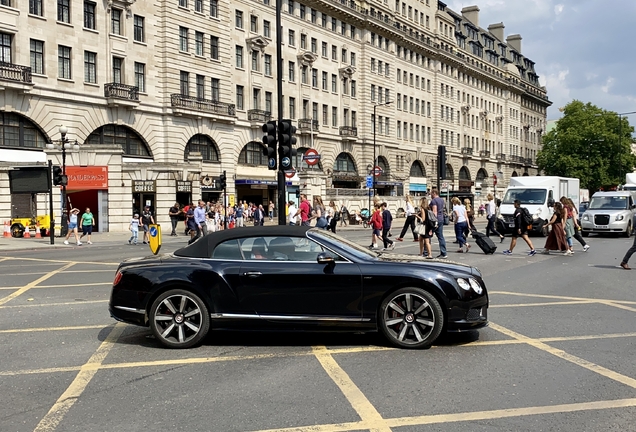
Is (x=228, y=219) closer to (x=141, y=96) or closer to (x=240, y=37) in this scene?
(x=141, y=96)

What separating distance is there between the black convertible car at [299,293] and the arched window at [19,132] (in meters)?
31.3

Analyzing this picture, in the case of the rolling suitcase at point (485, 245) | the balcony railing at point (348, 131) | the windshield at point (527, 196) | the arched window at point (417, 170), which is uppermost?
the balcony railing at point (348, 131)

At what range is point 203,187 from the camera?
43.7 metres

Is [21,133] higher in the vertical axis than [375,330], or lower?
higher

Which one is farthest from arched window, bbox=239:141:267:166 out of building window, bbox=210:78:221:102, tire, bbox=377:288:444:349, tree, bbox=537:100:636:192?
tree, bbox=537:100:636:192

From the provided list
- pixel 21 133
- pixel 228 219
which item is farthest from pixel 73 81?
pixel 228 219

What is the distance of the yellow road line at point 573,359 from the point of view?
5582 millimetres

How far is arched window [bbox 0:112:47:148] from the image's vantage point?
3413 cm

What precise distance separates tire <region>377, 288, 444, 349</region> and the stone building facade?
29069 mm

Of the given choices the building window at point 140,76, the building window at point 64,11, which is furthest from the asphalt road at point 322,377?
the building window at point 140,76

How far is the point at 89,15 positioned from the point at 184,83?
8285mm

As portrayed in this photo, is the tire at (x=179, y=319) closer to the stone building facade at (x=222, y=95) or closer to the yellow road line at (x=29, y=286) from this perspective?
the yellow road line at (x=29, y=286)

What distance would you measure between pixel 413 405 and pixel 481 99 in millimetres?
92604

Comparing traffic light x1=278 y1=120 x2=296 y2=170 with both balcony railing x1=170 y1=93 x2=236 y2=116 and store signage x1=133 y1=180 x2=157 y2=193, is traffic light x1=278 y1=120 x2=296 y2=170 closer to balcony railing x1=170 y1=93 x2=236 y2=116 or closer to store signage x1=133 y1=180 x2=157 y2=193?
store signage x1=133 y1=180 x2=157 y2=193
